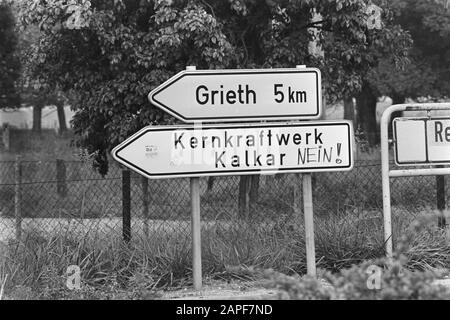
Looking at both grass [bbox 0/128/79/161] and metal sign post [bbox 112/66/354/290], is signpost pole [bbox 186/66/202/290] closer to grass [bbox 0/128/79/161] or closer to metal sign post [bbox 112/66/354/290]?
metal sign post [bbox 112/66/354/290]

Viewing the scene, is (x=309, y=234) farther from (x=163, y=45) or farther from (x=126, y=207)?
(x=163, y=45)

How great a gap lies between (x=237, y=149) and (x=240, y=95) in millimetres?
489

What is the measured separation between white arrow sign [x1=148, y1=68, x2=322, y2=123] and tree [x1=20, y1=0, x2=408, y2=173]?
1.86m

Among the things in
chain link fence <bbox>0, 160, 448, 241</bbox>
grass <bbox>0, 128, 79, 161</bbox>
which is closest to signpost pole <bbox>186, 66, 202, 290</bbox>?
chain link fence <bbox>0, 160, 448, 241</bbox>

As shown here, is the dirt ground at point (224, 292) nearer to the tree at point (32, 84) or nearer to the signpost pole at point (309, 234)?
the signpost pole at point (309, 234)

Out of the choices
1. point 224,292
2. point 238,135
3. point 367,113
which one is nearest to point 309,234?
point 224,292

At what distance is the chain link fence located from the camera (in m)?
6.88

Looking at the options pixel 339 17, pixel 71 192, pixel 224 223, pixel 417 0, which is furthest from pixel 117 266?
pixel 417 0

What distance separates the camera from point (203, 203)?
8.76m

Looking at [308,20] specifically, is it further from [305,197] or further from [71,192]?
[71,192]

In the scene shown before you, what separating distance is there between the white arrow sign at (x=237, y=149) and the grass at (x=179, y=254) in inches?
35.5
